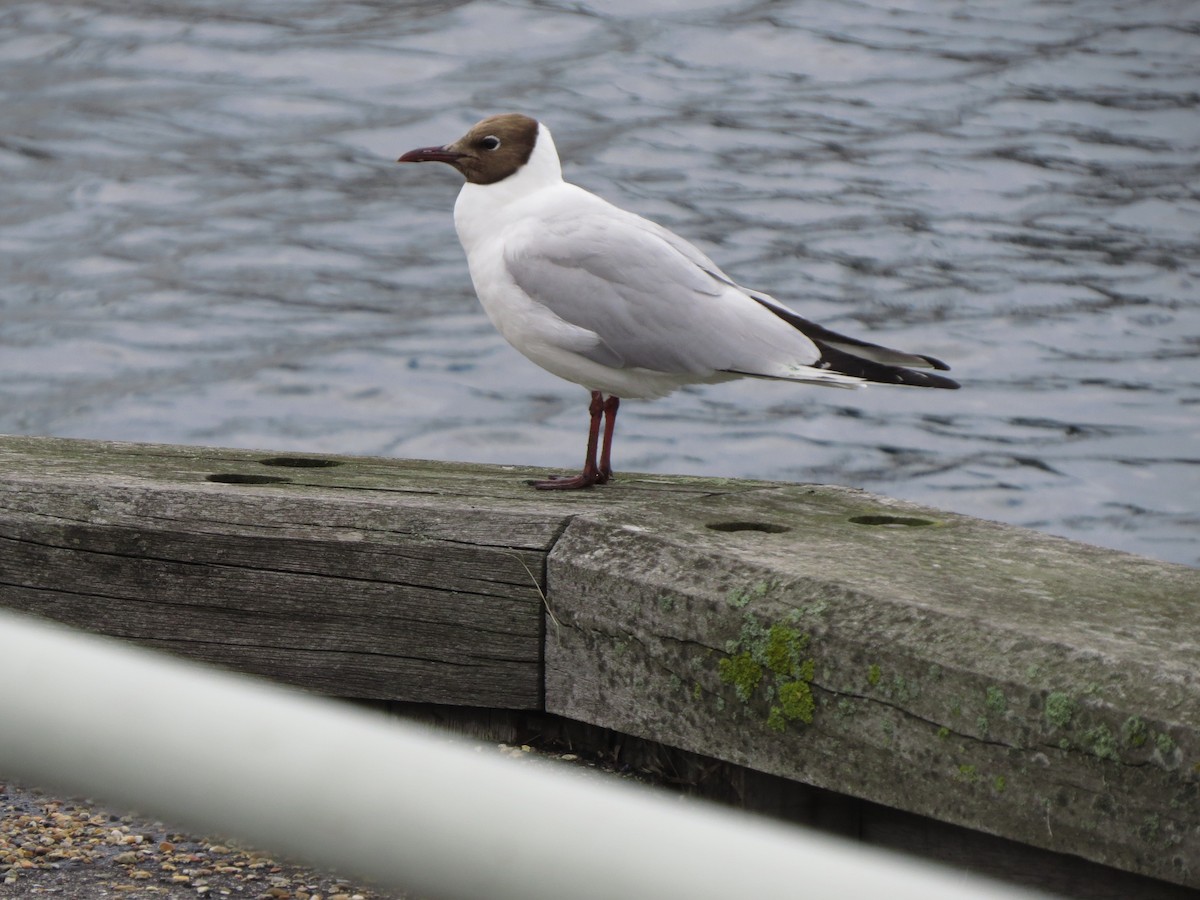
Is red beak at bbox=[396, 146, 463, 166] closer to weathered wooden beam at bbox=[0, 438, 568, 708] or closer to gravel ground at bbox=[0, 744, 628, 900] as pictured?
weathered wooden beam at bbox=[0, 438, 568, 708]

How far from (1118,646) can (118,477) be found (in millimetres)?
1720

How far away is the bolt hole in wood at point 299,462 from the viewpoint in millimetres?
3084

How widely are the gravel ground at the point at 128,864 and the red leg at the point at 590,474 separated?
1.78 feet

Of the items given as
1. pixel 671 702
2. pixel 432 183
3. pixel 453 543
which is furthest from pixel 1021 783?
pixel 432 183

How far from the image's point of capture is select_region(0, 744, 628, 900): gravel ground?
91.7 inches

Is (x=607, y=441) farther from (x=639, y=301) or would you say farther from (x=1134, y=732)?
(x=1134, y=732)

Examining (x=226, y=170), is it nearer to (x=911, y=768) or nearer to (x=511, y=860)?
(x=911, y=768)

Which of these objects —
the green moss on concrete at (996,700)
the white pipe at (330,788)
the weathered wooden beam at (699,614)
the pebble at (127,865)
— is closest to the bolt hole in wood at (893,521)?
the weathered wooden beam at (699,614)

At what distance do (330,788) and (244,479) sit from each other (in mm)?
2393

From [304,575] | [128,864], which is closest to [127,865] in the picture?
[128,864]

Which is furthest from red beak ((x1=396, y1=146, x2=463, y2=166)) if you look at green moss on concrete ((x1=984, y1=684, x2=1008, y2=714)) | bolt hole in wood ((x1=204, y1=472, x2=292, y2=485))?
green moss on concrete ((x1=984, y1=684, x2=1008, y2=714))

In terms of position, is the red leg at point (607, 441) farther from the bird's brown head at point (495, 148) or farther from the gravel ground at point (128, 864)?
the gravel ground at point (128, 864)

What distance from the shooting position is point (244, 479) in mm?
2844

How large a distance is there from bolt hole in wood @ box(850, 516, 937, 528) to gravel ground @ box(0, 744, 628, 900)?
1.87ft
